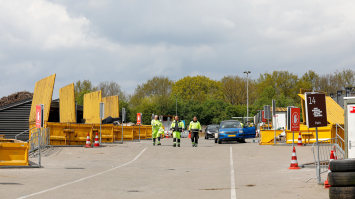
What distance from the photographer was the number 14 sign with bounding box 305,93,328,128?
10.3m

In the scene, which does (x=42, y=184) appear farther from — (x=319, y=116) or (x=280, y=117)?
(x=280, y=117)

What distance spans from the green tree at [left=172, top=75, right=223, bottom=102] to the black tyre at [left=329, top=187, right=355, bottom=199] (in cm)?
7922

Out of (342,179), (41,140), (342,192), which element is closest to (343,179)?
(342,179)

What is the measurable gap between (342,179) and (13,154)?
10533mm

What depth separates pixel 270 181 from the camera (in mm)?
10609

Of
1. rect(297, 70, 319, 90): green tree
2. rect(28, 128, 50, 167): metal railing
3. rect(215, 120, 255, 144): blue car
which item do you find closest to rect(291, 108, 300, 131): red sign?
rect(215, 120, 255, 144): blue car

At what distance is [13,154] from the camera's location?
Answer: 14008 mm

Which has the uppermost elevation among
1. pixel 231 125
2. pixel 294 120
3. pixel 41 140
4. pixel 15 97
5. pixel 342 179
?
pixel 15 97

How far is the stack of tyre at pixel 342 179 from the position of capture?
7.54 m

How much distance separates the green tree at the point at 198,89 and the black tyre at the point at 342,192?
79.2 metres

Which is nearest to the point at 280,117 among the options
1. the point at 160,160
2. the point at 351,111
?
the point at 160,160

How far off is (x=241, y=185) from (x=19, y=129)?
732 inches

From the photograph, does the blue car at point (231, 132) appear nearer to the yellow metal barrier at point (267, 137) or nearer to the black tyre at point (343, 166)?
the yellow metal barrier at point (267, 137)

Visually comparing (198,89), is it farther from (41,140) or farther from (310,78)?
(41,140)
